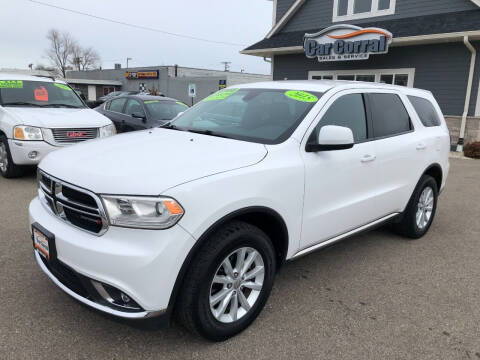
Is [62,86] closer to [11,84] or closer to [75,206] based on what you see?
[11,84]

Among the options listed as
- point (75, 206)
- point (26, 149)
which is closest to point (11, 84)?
point (26, 149)

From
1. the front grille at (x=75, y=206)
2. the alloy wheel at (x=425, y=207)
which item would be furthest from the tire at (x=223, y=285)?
the alloy wheel at (x=425, y=207)

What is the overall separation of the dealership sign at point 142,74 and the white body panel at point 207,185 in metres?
43.3

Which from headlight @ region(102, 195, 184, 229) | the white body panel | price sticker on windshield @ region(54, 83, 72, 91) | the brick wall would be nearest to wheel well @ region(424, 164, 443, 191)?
the white body panel

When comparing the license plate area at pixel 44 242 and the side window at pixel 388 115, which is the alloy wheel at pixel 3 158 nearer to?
the license plate area at pixel 44 242

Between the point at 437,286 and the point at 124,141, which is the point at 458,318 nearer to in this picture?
the point at 437,286

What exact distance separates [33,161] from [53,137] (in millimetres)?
491

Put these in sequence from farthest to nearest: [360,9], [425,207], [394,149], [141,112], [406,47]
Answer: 1. [360,9]
2. [406,47]
3. [141,112]
4. [425,207]
5. [394,149]

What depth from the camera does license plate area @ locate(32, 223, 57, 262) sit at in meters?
2.46

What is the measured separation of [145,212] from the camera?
7.23 feet

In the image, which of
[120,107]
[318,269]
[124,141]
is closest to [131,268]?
[124,141]

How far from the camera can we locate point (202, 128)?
3.48 m

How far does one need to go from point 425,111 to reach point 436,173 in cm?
78

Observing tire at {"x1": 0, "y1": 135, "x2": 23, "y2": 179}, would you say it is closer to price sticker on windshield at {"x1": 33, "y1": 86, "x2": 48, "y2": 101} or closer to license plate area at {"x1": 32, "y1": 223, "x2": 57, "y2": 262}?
price sticker on windshield at {"x1": 33, "y1": 86, "x2": 48, "y2": 101}
